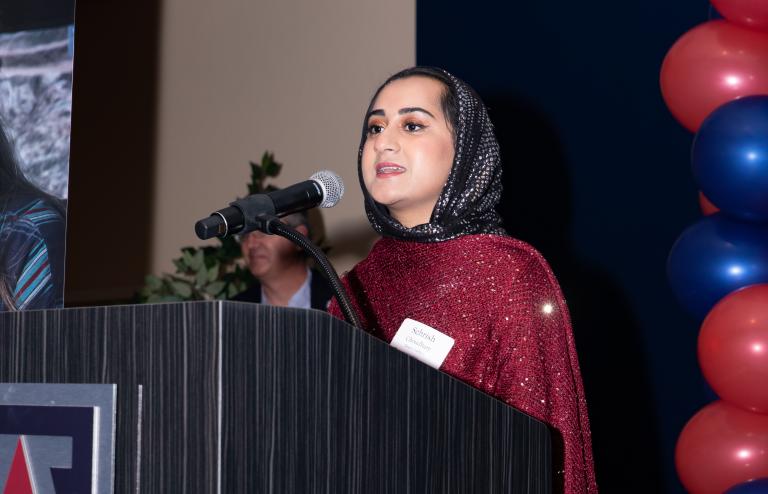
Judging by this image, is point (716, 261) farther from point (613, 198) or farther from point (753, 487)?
point (613, 198)

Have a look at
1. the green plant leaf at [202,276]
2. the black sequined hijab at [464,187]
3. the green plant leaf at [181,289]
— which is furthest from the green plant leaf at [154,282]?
the black sequined hijab at [464,187]

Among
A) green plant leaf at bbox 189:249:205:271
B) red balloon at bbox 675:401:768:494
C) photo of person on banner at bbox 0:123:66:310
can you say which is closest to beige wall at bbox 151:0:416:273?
green plant leaf at bbox 189:249:205:271

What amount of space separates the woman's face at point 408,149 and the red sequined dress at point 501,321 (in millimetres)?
83

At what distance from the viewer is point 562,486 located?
137 cm

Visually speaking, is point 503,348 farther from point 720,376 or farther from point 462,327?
point 720,376

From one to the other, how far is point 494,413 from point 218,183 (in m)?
3.70

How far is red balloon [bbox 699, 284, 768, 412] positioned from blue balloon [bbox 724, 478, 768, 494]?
0.53 feet

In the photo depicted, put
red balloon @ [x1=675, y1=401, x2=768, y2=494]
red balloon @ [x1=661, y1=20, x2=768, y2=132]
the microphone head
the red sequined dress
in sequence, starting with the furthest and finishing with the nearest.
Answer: red balloon @ [x1=661, y1=20, x2=768, y2=132] < red balloon @ [x1=675, y1=401, x2=768, y2=494] < the red sequined dress < the microphone head

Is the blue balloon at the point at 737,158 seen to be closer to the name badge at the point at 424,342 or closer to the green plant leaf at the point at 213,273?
the name badge at the point at 424,342

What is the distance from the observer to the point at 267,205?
1.17 meters

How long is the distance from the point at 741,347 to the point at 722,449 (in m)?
0.26

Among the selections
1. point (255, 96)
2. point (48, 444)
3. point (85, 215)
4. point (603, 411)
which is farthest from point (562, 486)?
point (85, 215)

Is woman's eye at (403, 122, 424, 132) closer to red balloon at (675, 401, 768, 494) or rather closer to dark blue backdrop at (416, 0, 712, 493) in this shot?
red balloon at (675, 401, 768, 494)

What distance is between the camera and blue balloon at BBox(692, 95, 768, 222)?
2023mm
